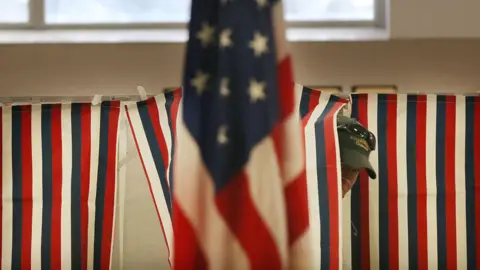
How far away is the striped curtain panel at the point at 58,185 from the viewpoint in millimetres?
2664

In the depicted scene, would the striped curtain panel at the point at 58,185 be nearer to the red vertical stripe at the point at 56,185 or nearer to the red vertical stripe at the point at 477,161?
the red vertical stripe at the point at 56,185

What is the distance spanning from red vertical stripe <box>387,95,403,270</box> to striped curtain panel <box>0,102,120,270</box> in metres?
1.16

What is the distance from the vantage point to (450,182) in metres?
2.66

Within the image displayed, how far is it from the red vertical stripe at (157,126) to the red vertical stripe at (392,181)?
0.97 metres

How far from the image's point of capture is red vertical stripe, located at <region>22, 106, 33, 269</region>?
8.84ft

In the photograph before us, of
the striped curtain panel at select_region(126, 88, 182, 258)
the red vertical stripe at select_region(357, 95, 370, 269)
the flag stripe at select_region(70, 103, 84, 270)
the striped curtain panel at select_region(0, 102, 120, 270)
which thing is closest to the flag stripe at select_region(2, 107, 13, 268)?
the striped curtain panel at select_region(0, 102, 120, 270)

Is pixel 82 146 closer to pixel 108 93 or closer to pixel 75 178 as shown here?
pixel 75 178

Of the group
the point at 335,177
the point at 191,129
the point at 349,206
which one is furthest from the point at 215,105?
the point at 349,206

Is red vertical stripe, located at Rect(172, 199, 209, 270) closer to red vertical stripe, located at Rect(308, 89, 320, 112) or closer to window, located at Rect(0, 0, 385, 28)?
red vertical stripe, located at Rect(308, 89, 320, 112)

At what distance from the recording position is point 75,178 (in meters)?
2.69

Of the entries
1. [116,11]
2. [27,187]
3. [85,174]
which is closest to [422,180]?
[85,174]

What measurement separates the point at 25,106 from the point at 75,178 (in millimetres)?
388

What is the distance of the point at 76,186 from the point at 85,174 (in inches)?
2.5

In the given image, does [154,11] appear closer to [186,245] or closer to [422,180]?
[422,180]
